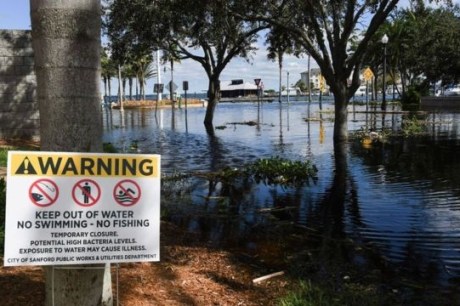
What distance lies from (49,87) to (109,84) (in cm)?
9249

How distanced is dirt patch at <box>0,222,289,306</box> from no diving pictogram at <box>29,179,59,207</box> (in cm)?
85

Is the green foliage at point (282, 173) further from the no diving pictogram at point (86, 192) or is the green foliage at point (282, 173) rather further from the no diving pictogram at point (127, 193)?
the no diving pictogram at point (86, 192)

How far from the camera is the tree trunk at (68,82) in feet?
10.6

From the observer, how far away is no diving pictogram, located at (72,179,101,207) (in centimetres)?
323

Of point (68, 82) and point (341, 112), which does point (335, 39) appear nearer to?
point (341, 112)

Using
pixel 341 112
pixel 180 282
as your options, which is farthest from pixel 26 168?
pixel 341 112

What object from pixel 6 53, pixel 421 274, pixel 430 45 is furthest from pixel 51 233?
pixel 430 45

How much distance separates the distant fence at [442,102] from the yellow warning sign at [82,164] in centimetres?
5082

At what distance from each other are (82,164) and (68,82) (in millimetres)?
492

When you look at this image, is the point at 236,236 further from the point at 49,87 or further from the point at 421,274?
the point at 49,87

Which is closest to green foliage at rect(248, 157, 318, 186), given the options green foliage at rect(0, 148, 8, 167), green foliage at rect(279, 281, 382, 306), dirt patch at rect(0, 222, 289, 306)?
green foliage at rect(0, 148, 8, 167)

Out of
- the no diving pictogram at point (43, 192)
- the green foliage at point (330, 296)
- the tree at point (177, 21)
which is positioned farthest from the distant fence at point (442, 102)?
the no diving pictogram at point (43, 192)

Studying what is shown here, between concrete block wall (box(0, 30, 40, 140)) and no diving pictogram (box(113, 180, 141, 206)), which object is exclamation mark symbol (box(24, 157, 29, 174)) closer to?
no diving pictogram (box(113, 180, 141, 206))

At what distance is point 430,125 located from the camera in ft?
88.7
